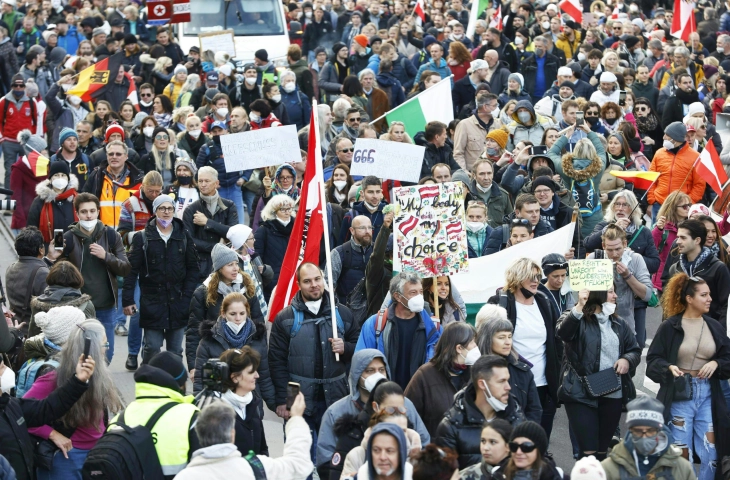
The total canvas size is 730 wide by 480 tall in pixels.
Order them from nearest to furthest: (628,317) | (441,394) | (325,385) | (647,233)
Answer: (441,394) → (325,385) → (628,317) → (647,233)

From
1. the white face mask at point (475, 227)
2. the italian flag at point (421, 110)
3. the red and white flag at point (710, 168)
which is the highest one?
the white face mask at point (475, 227)

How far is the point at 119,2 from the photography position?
91.4 ft

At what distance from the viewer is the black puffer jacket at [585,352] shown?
8.83 metres

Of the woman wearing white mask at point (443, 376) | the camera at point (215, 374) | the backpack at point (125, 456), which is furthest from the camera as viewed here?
the woman wearing white mask at point (443, 376)

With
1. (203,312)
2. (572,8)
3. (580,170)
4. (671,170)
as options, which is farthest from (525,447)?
(572,8)

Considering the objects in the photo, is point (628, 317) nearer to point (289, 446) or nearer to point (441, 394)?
point (441, 394)

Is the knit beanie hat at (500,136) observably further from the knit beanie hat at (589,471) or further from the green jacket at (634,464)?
the knit beanie hat at (589,471)

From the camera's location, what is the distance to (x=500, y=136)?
14.4m

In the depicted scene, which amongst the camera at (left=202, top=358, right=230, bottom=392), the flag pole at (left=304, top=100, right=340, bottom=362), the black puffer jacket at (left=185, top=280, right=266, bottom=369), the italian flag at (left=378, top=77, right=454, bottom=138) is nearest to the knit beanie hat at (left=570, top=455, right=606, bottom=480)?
the camera at (left=202, top=358, right=230, bottom=392)

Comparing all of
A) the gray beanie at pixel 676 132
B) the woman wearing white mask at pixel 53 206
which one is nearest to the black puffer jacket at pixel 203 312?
the woman wearing white mask at pixel 53 206

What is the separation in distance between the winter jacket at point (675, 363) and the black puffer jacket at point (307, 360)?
2.11m

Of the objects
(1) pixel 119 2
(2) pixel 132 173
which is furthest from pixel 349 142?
(1) pixel 119 2

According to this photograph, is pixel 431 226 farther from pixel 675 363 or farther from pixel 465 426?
pixel 465 426

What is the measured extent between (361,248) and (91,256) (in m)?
2.39
